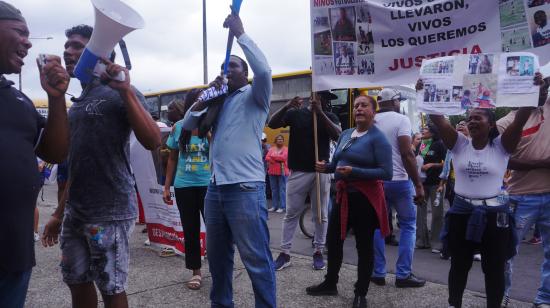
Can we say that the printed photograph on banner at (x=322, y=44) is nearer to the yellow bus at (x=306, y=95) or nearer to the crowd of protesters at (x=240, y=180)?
the crowd of protesters at (x=240, y=180)

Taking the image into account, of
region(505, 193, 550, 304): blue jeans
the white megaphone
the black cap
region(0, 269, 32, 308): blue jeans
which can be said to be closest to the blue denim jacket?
region(505, 193, 550, 304): blue jeans

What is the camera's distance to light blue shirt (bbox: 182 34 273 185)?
9.62 ft

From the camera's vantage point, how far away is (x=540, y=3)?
3512 mm

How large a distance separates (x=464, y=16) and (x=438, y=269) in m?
2.83

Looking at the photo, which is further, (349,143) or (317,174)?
(317,174)

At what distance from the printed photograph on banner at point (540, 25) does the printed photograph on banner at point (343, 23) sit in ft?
5.10

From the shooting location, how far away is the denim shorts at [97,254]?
7.70ft

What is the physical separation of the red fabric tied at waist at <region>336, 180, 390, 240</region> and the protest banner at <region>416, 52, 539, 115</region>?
0.82 m

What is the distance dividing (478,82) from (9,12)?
290 cm

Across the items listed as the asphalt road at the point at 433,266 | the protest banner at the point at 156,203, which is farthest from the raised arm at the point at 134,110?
the protest banner at the point at 156,203

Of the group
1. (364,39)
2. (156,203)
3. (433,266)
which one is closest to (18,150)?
(364,39)

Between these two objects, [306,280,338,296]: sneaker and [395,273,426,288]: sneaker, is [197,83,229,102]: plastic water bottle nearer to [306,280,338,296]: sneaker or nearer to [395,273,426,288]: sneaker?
[306,280,338,296]: sneaker

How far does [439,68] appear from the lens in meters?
3.39

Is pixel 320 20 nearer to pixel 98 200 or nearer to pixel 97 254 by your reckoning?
pixel 98 200
